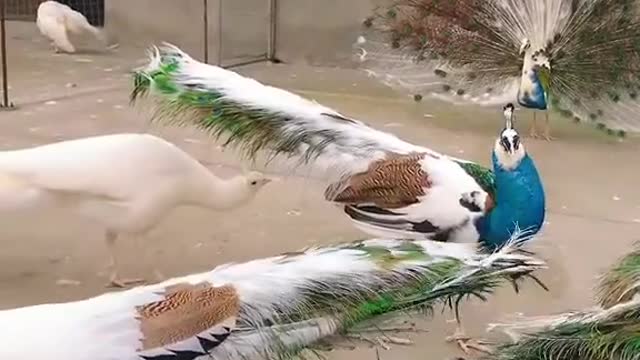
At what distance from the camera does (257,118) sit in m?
2.67

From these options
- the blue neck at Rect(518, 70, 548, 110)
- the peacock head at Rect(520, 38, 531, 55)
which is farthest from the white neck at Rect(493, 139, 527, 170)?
→ the peacock head at Rect(520, 38, 531, 55)

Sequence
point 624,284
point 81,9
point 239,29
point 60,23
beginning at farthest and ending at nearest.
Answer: point 81,9
point 239,29
point 60,23
point 624,284

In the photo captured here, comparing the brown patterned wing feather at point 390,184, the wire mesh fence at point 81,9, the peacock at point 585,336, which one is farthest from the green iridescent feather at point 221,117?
the wire mesh fence at point 81,9

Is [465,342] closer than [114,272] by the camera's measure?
Yes

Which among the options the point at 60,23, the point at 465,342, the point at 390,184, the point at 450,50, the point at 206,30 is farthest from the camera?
the point at 60,23

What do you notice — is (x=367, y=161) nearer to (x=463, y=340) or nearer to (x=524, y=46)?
(x=463, y=340)

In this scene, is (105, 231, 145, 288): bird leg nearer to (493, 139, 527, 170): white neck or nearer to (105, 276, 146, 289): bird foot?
(105, 276, 146, 289): bird foot

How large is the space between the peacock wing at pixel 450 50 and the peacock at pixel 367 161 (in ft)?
7.15

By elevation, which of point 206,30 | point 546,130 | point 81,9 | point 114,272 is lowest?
point 81,9

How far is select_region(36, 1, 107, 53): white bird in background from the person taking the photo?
7578 millimetres

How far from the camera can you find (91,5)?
8.50 meters

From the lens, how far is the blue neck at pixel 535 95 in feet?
14.6

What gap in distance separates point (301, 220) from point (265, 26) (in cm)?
480

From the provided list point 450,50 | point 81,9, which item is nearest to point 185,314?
point 450,50
